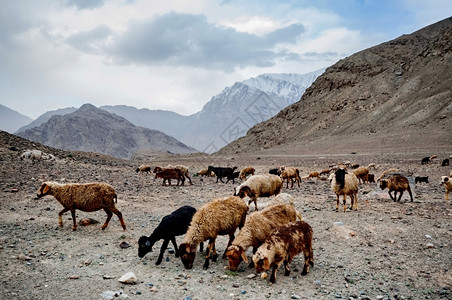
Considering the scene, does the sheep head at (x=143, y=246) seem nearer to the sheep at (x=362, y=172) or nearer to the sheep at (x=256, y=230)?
the sheep at (x=256, y=230)

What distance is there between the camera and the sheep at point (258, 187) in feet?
41.1

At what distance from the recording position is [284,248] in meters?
6.82

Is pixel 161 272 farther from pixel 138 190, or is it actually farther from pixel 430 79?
pixel 430 79

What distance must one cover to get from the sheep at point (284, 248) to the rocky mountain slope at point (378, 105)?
44.3m

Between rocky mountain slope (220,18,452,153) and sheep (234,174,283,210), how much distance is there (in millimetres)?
39029

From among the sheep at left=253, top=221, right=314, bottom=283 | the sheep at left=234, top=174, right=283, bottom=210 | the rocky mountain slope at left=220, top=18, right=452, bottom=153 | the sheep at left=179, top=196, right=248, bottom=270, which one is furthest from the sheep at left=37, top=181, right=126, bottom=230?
the rocky mountain slope at left=220, top=18, right=452, bottom=153

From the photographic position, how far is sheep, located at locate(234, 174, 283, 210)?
12.5m

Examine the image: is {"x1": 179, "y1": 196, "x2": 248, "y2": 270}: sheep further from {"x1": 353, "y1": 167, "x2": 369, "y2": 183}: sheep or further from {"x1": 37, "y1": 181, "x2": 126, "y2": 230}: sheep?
{"x1": 353, "y1": 167, "x2": 369, "y2": 183}: sheep

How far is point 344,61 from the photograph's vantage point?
101 meters

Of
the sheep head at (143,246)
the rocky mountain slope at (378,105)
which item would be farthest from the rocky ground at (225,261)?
the rocky mountain slope at (378,105)

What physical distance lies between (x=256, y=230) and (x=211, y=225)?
3.81 feet

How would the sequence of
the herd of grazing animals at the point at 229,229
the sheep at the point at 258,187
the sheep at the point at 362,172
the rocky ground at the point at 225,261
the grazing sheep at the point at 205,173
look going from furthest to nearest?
the grazing sheep at the point at 205,173 → the sheep at the point at 362,172 → the sheep at the point at 258,187 → the herd of grazing animals at the point at 229,229 → the rocky ground at the point at 225,261

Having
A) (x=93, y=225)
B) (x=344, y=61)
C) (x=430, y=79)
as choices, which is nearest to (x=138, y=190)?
(x=93, y=225)

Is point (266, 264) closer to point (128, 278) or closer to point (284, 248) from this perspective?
point (284, 248)
